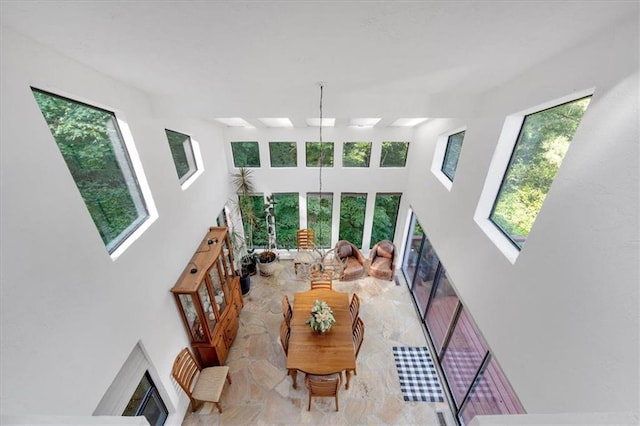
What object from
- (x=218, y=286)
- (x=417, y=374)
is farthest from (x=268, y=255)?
(x=417, y=374)

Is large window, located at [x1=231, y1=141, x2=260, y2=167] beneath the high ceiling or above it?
beneath

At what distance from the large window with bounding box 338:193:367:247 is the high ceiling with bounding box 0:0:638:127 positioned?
161 inches

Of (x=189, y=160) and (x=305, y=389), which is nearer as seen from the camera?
(x=305, y=389)

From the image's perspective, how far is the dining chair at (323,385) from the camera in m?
3.53

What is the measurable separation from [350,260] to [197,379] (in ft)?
13.7

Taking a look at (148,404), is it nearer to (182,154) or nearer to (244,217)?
(182,154)

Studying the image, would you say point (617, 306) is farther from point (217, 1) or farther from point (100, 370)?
point (100, 370)

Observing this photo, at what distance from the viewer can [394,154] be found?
6.35 metres

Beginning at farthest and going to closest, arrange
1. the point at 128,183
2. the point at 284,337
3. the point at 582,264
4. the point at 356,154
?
1. the point at 356,154
2. the point at 284,337
3. the point at 128,183
4. the point at 582,264

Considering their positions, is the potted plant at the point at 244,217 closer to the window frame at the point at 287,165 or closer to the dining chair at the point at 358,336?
the window frame at the point at 287,165

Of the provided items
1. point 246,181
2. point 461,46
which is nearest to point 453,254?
point 461,46

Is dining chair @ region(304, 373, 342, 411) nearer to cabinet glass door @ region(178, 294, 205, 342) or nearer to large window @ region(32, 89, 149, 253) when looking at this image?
cabinet glass door @ region(178, 294, 205, 342)

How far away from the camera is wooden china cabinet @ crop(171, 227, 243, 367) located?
3656mm

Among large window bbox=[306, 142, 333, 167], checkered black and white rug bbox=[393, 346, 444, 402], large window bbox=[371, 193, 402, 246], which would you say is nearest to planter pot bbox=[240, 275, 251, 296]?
large window bbox=[306, 142, 333, 167]
